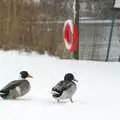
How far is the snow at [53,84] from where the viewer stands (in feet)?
19.9

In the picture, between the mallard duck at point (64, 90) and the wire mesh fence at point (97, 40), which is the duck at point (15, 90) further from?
the wire mesh fence at point (97, 40)

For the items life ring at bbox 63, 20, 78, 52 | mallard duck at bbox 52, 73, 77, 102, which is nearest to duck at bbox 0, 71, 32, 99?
mallard duck at bbox 52, 73, 77, 102

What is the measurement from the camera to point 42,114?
6020 millimetres

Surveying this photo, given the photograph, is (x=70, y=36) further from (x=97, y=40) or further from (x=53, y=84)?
(x=53, y=84)

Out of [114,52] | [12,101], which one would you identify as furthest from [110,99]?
[114,52]

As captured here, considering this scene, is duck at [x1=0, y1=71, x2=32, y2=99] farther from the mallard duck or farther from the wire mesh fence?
the wire mesh fence

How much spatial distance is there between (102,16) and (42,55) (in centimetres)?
179

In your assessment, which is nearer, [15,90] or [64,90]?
[64,90]

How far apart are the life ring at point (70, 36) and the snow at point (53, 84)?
0.41 meters

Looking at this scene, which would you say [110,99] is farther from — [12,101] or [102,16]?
[102,16]

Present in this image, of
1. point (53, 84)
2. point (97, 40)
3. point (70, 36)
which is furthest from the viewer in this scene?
point (97, 40)

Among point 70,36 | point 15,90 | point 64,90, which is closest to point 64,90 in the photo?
point 64,90

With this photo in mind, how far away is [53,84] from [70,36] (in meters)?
3.62

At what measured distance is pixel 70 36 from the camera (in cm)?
1209
